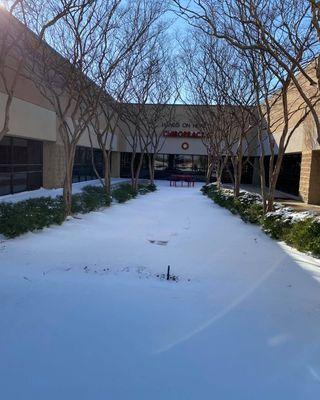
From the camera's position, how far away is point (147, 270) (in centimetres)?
582

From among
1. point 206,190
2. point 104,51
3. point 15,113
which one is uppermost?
point 104,51

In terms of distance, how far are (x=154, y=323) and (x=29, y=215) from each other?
493cm

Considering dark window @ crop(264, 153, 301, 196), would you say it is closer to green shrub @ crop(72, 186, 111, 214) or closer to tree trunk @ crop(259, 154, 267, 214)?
tree trunk @ crop(259, 154, 267, 214)

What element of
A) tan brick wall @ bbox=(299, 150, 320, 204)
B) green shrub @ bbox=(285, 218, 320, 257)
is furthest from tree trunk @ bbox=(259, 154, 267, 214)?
tan brick wall @ bbox=(299, 150, 320, 204)

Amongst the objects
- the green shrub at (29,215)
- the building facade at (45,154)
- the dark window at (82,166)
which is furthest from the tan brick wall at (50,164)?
the green shrub at (29,215)

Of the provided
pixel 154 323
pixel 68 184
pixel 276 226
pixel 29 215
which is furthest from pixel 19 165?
pixel 154 323

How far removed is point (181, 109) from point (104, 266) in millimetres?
27881

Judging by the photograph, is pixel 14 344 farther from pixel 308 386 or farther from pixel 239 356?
pixel 308 386

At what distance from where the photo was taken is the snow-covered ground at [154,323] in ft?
9.78

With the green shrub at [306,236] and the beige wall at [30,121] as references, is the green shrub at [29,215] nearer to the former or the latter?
the beige wall at [30,121]

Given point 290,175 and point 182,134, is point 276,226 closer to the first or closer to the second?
point 290,175

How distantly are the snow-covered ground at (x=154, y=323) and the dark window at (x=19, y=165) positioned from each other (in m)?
8.01

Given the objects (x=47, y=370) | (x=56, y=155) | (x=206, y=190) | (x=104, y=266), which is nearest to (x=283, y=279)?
(x=104, y=266)

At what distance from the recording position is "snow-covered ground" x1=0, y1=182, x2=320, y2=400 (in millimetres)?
2982
